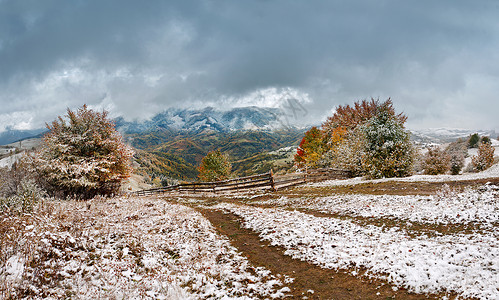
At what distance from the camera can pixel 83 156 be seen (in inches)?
716

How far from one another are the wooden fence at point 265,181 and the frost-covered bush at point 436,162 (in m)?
9.96

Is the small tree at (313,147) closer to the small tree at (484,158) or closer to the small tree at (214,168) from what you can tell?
the small tree at (214,168)

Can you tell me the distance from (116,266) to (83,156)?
1589 centimetres

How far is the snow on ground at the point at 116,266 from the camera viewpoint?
16.0 feet

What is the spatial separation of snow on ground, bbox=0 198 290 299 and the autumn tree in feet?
33.5

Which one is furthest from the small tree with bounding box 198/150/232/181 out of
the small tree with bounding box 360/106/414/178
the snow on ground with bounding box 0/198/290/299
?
the snow on ground with bounding box 0/198/290/299

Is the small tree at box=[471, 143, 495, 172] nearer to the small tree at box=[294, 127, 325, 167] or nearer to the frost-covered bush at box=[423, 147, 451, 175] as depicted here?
the frost-covered bush at box=[423, 147, 451, 175]

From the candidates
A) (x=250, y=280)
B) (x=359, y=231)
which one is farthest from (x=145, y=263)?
(x=359, y=231)

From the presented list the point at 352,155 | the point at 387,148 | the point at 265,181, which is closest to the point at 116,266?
the point at 265,181

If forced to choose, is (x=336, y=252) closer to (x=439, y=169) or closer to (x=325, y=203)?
(x=325, y=203)

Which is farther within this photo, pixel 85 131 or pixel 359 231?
pixel 85 131

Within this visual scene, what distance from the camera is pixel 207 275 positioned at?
6250mm

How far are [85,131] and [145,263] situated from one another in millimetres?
16698

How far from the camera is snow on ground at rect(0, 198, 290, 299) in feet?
16.0
